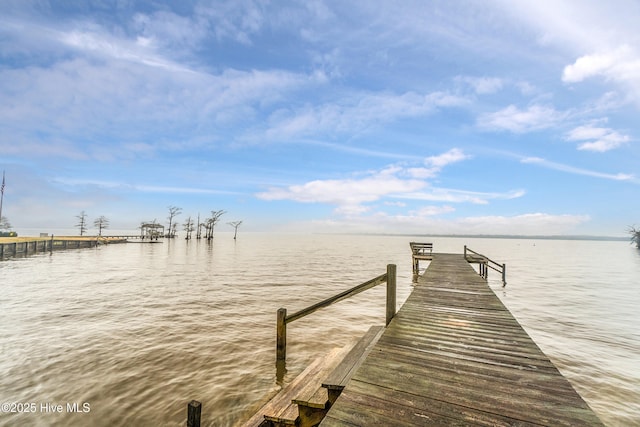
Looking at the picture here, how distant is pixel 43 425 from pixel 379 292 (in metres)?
16.5

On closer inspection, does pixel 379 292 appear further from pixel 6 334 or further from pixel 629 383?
pixel 6 334

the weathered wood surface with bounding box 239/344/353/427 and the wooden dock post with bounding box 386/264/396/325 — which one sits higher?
the wooden dock post with bounding box 386/264/396/325

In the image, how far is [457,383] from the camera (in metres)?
3.45

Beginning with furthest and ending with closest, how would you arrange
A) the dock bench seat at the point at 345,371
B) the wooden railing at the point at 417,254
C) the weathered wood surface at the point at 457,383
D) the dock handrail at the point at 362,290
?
the wooden railing at the point at 417,254
the dock handrail at the point at 362,290
the dock bench seat at the point at 345,371
the weathered wood surface at the point at 457,383

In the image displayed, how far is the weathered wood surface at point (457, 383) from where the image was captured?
2799mm

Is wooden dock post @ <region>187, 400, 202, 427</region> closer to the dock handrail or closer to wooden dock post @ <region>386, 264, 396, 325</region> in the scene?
the dock handrail

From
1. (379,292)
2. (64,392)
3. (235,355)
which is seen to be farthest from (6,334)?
(379,292)

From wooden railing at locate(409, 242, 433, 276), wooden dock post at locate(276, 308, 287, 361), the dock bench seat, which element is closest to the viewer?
the dock bench seat

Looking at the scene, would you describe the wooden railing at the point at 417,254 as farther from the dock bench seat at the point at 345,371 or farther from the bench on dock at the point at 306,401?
the bench on dock at the point at 306,401

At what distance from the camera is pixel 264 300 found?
15.4 m

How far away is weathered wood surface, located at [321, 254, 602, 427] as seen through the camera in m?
2.80

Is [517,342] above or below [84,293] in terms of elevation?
above

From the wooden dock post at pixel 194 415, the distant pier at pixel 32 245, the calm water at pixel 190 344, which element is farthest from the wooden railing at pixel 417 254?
the distant pier at pixel 32 245

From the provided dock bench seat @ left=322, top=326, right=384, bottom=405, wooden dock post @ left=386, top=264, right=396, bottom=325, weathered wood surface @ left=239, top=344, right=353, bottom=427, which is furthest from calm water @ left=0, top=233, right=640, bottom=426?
wooden dock post @ left=386, top=264, right=396, bottom=325
